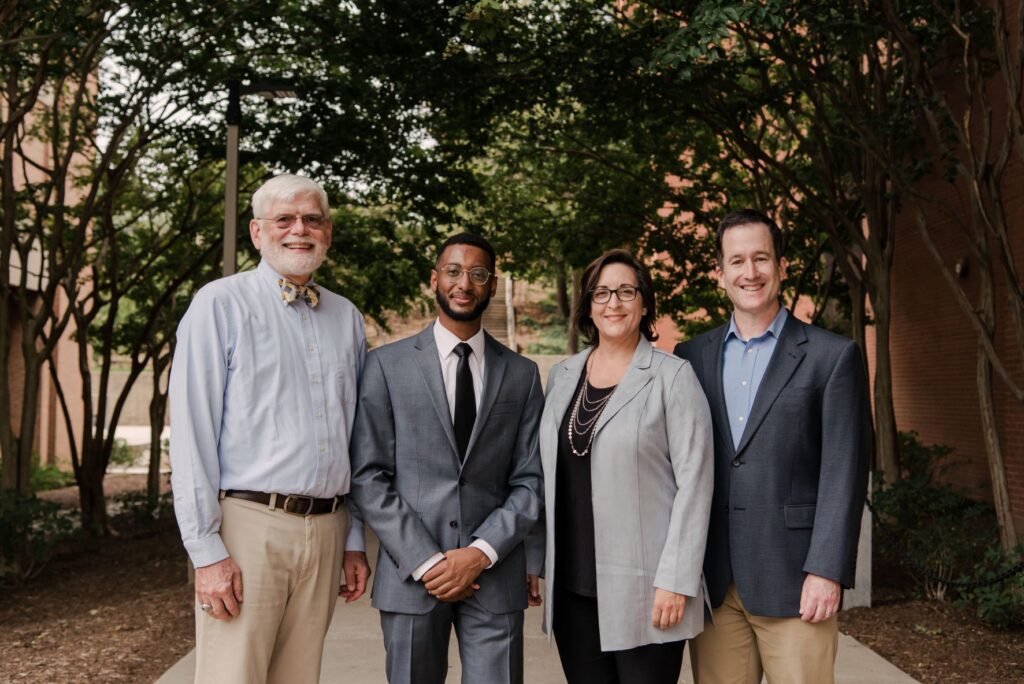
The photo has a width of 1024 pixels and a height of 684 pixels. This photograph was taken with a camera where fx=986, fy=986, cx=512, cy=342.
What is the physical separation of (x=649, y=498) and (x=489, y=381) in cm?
A: 76

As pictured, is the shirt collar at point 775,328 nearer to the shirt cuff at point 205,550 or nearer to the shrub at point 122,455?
the shirt cuff at point 205,550

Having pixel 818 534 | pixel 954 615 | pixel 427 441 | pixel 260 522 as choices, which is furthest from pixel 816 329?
pixel 954 615

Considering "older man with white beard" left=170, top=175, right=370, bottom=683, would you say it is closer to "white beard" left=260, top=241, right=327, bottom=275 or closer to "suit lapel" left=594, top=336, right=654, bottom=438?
"white beard" left=260, top=241, right=327, bottom=275

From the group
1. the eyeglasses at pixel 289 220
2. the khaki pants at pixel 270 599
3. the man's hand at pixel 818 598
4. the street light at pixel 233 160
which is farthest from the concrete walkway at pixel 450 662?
the street light at pixel 233 160

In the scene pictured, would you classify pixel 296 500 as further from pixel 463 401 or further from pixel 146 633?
pixel 146 633

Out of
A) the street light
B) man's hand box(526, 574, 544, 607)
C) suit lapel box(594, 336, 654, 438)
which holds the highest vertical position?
the street light

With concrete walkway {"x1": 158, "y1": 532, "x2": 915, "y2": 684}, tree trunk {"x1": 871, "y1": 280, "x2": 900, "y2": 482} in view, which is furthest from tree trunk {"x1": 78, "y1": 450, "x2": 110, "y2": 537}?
tree trunk {"x1": 871, "y1": 280, "x2": 900, "y2": 482}

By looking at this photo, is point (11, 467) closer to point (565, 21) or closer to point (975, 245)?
point (565, 21)

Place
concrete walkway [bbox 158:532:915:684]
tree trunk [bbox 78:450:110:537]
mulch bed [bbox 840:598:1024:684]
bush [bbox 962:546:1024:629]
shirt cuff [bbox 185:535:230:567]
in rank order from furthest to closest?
1. tree trunk [bbox 78:450:110:537]
2. bush [bbox 962:546:1024:629]
3. mulch bed [bbox 840:598:1024:684]
4. concrete walkway [bbox 158:532:915:684]
5. shirt cuff [bbox 185:535:230:567]

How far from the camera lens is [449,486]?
3643 mm

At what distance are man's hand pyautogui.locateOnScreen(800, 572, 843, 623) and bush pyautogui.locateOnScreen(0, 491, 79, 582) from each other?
7555 millimetres

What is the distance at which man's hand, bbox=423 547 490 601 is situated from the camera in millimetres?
3529

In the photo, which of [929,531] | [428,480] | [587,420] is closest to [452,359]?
[428,480]

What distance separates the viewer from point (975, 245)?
27.5ft
